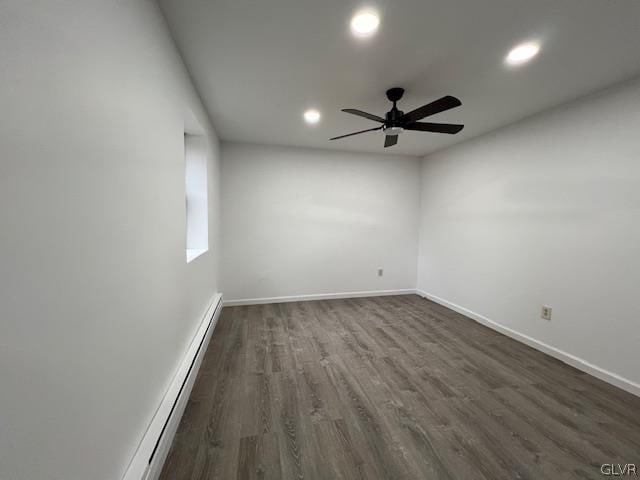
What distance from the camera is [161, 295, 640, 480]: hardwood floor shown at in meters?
1.34

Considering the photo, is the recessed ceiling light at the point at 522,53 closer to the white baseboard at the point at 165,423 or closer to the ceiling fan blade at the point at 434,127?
the ceiling fan blade at the point at 434,127

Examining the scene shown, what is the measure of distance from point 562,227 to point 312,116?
264cm

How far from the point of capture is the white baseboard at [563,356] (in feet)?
6.51

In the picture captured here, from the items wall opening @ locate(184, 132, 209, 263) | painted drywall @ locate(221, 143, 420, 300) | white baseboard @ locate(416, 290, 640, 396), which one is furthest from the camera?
painted drywall @ locate(221, 143, 420, 300)

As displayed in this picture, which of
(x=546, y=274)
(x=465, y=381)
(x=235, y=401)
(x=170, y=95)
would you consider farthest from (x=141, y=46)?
(x=546, y=274)

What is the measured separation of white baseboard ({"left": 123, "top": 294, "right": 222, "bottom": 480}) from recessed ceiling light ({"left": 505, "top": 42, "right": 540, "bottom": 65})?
2952 mm

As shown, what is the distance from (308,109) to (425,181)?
2604 mm

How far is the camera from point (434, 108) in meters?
1.80

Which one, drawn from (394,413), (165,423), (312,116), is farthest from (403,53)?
(165,423)

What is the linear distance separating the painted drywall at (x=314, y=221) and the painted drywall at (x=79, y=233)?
231cm

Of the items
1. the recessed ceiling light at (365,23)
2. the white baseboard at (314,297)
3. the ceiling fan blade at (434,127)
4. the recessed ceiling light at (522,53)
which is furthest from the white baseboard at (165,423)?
the recessed ceiling light at (522,53)

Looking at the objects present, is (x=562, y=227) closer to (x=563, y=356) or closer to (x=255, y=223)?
(x=563, y=356)

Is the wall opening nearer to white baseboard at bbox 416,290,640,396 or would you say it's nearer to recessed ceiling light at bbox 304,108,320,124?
recessed ceiling light at bbox 304,108,320,124

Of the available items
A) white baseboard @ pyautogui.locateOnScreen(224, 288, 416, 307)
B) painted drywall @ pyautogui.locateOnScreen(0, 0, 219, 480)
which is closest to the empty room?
painted drywall @ pyautogui.locateOnScreen(0, 0, 219, 480)
